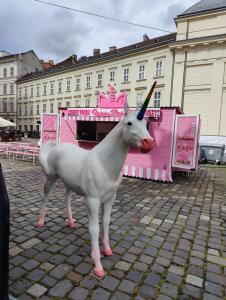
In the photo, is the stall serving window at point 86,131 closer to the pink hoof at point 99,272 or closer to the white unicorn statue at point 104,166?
the white unicorn statue at point 104,166

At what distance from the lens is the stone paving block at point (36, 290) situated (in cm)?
261

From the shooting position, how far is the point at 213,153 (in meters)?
16.3

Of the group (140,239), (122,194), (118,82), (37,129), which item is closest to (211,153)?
(122,194)

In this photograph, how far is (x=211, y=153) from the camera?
16344 mm

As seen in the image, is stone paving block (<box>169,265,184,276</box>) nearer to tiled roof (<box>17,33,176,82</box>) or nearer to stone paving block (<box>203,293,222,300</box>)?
stone paving block (<box>203,293,222,300</box>)

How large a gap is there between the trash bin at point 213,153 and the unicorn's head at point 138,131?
48.4 ft

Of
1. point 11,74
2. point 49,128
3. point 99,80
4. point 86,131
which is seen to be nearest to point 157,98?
point 99,80

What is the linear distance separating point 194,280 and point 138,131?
2003 mm

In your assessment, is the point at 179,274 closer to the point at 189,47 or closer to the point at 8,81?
the point at 189,47

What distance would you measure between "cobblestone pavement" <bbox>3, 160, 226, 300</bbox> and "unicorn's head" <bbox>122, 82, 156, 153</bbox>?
1645 millimetres

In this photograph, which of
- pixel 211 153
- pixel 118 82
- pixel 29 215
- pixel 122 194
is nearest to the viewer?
pixel 29 215

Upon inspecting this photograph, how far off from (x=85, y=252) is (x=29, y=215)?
72.9 inches

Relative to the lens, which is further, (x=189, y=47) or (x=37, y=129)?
(x=37, y=129)

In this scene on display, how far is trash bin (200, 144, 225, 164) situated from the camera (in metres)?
16.0
